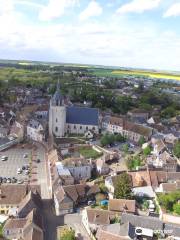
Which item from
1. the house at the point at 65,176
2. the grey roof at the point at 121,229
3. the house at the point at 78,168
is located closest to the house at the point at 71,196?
the house at the point at 65,176

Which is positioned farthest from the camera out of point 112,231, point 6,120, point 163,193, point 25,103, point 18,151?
point 25,103

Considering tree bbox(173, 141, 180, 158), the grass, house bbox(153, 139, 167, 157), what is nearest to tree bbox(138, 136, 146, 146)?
house bbox(153, 139, 167, 157)

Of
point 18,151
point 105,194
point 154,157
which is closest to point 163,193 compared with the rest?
point 105,194

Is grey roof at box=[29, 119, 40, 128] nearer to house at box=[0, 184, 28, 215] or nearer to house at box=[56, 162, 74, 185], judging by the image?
house at box=[56, 162, 74, 185]

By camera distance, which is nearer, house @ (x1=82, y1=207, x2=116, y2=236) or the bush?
house @ (x1=82, y1=207, x2=116, y2=236)

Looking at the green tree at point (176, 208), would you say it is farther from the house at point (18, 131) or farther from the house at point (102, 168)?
the house at point (18, 131)

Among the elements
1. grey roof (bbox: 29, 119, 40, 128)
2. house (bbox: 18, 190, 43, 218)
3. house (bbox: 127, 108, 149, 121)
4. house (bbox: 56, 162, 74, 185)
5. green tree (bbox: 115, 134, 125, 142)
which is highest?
grey roof (bbox: 29, 119, 40, 128)

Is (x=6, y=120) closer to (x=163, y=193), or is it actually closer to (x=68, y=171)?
(x=68, y=171)

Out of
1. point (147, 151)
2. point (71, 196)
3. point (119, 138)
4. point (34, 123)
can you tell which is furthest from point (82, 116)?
point (71, 196)

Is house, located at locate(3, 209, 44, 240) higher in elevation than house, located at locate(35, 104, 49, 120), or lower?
lower
